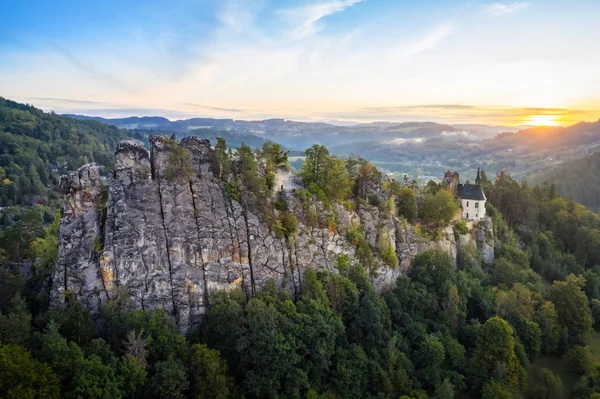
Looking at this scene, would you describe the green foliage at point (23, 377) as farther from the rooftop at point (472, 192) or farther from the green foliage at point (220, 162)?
the rooftop at point (472, 192)

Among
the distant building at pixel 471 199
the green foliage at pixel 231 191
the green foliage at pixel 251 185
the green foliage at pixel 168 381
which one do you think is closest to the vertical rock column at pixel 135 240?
the green foliage at pixel 168 381

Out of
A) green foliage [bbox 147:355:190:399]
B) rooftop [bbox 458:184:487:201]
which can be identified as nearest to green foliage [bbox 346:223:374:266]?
green foliage [bbox 147:355:190:399]

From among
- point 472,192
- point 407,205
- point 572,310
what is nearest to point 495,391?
point 572,310

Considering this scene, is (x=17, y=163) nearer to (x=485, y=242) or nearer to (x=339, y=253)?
(x=339, y=253)

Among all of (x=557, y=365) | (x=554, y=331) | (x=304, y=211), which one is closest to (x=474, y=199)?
(x=554, y=331)

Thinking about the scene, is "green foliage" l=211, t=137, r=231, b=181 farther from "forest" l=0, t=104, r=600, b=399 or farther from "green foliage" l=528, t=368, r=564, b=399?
"green foliage" l=528, t=368, r=564, b=399

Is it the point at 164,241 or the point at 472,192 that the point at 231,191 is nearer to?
the point at 164,241

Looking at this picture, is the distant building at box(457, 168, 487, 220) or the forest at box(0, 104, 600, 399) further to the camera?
the distant building at box(457, 168, 487, 220)
